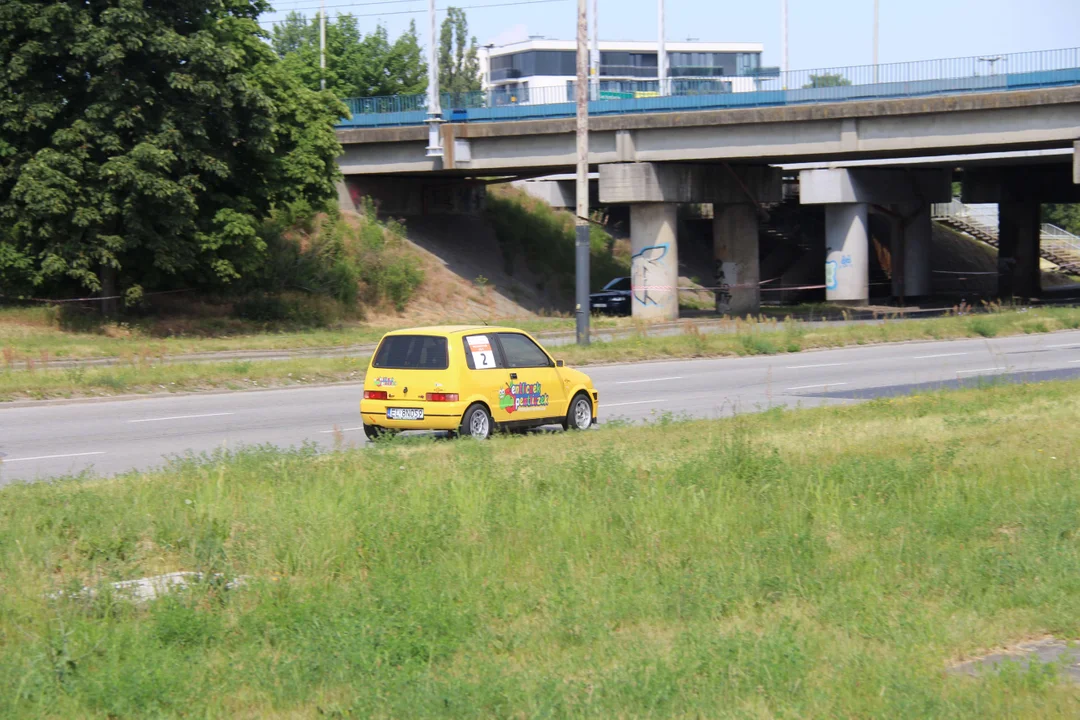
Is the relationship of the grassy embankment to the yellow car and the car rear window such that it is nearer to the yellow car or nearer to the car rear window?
the car rear window

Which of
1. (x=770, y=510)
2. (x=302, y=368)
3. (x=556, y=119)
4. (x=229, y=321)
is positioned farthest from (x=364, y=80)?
(x=770, y=510)

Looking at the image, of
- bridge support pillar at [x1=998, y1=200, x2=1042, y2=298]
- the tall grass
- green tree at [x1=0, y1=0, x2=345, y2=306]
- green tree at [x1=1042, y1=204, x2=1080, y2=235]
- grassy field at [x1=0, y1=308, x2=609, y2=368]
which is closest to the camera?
grassy field at [x1=0, y1=308, x2=609, y2=368]

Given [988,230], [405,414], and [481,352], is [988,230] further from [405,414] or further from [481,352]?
[405,414]

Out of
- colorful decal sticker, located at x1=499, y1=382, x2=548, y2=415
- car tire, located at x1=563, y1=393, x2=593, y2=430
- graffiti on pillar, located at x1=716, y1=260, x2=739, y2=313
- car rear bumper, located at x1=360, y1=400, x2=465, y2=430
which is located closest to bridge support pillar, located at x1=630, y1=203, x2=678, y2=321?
graffiti on pillar, located at x1=716, y1=260, x2=739, y2=313

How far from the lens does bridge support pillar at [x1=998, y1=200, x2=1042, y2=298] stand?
208 ft

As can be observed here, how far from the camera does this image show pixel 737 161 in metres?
46.4

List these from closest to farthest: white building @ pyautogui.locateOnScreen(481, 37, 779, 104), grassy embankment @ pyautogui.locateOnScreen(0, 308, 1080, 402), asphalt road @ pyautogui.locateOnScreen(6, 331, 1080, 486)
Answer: asphalt road @ pyautogui.locateOnScreen(6, 331, 1080, 486)
grassy embankment @ pyautogui.locateOnScreen(0, 308, 1080, 402)
white building @ pyautogui.locateOnScreen(481, 37, 779, 104)

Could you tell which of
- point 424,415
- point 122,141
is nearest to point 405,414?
point 424,415

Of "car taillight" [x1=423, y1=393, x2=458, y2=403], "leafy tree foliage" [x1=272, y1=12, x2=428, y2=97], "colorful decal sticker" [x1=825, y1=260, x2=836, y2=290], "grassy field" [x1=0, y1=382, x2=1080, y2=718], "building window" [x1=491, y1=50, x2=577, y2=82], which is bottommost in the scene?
"grassy field" [x1=0, y1=382, x2=1080, y2=718]

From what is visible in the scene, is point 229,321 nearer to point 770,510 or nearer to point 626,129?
point 626,129

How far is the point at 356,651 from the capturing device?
6082mm

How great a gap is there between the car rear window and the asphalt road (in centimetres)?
126

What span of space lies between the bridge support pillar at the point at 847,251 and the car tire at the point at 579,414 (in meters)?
34.7

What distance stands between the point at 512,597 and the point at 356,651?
1.27m
